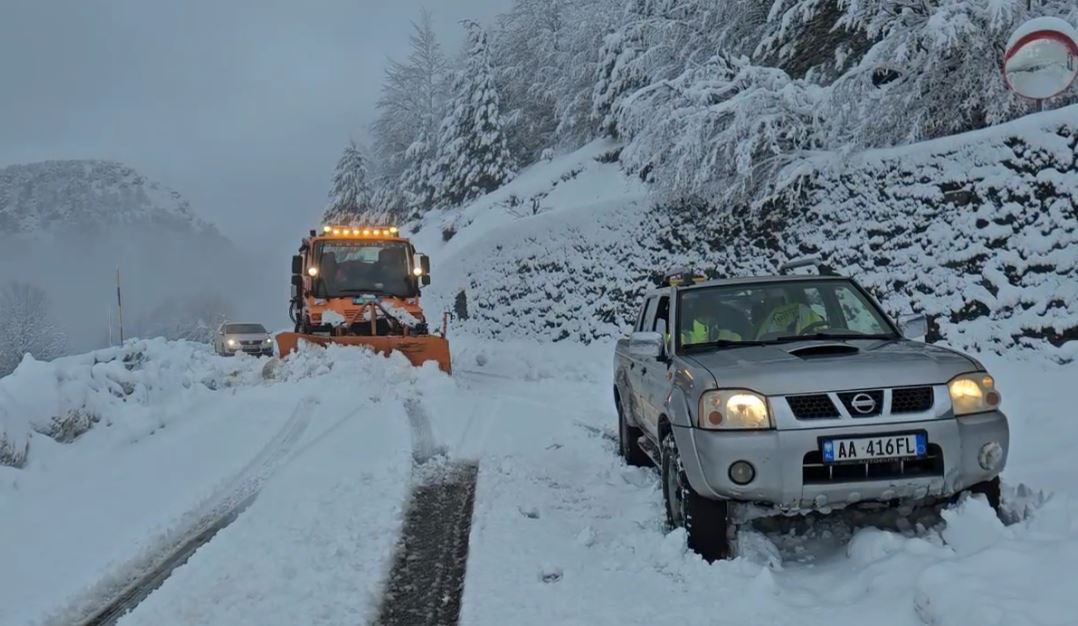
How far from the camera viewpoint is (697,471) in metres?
4.09

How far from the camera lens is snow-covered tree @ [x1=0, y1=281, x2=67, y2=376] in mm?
69750

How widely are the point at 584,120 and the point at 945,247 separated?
31004mm

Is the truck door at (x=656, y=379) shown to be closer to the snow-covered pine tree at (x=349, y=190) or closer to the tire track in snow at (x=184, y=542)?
the tire track in snow at (x=184, y=542)

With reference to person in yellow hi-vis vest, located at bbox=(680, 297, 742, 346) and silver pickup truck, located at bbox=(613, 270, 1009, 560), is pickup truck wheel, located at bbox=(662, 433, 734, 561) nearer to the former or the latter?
silver pickup truck, located at bbox=(613, 270, 1009, 560)

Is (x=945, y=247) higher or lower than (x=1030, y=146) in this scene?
lower

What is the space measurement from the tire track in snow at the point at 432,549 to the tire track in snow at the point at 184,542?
1271 millimetres

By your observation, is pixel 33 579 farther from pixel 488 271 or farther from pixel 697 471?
pixel 488 271

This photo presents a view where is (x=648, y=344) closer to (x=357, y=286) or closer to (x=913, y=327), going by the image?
(x=913, y=327)

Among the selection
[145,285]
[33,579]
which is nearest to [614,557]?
[33,579]

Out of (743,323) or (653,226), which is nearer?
(743,323)

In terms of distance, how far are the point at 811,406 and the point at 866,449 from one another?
0.33 m

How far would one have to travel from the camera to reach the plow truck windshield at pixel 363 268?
563 inches

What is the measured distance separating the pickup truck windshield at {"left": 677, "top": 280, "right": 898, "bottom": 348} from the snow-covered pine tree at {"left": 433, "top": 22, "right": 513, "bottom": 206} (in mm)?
35577

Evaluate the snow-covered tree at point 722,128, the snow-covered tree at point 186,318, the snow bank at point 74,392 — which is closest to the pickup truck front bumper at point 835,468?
the snow bank at point 74,392
